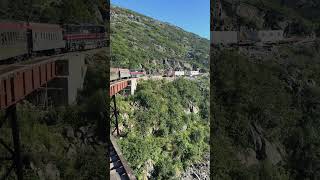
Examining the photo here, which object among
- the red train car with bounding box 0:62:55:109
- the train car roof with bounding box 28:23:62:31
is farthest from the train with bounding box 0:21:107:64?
the red train car with bounding box 0:62:55:109

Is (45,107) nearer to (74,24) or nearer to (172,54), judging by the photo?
(74,24)

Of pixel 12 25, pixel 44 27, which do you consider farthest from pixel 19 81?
pixel 44 27

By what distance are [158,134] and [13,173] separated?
50.5 feet

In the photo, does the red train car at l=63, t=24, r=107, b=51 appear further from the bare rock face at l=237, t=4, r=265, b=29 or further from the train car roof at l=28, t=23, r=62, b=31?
the bare rock face at l=237, t=4, r=265, b=29

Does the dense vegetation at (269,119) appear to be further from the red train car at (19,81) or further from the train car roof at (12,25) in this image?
the train car roof at (12,25)

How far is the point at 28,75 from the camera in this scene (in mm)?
4621

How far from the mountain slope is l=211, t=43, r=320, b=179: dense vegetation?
1117cm

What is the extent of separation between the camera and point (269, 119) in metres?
9.05

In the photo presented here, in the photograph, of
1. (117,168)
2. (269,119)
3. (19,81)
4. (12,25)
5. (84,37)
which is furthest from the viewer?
(117,168)

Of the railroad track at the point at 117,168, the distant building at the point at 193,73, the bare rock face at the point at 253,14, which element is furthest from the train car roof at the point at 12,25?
the distant building at the point at 193,73

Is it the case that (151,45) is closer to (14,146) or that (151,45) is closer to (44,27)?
(44,27)

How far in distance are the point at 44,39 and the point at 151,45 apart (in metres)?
20.1

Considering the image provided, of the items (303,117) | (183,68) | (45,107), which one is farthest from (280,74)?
(183,68)

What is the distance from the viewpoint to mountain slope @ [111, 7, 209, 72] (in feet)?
72.6
